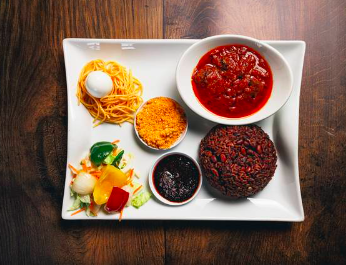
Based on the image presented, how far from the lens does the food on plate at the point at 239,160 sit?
90.4 inches

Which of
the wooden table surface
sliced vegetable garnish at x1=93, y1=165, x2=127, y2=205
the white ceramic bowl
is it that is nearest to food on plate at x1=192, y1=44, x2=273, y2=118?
the white ceramic bowl

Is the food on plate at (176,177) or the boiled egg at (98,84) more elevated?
the boiled egg at (98,84)

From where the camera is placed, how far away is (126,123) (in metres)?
2.64

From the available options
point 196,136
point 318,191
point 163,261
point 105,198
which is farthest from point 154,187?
point 318,191

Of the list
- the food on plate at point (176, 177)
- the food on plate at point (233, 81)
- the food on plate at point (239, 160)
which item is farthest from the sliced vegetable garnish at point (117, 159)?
the food on plate at point (233, 81)

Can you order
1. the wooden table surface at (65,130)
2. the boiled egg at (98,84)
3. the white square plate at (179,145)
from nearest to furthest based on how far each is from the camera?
the boiled egg at (98,84), the white square plate at (179,145), the wooden table surface at (65,130)

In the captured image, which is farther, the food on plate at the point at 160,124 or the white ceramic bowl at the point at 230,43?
the food on plate at the point at 160,124

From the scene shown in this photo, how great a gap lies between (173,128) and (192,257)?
1.34 meters

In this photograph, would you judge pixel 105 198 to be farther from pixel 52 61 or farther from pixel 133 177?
pixel 52 61

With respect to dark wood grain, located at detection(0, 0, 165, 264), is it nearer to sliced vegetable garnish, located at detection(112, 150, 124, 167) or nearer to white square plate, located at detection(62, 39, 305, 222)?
white square plate, located at detection(62, 39, 305, 222)

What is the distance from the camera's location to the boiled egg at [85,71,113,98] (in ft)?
7.80

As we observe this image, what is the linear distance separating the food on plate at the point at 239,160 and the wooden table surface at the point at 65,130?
57cm

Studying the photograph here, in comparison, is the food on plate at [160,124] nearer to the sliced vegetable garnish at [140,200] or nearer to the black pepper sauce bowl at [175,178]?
the black pepper sauce bowl at [175,178]

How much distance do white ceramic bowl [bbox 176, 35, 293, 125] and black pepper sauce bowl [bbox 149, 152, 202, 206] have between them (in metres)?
0.48
